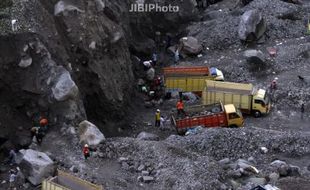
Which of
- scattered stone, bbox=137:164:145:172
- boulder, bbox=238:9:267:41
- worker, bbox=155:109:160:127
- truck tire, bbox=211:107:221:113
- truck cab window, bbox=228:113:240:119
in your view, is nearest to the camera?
scattered stone, bbox=137:164:145:172

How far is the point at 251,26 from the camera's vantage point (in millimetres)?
45594

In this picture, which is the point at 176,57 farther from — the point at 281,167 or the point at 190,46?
the point at 281,167

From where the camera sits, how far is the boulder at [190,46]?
4534 cm

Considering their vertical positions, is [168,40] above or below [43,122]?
above

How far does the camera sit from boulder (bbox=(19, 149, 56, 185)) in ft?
86.3

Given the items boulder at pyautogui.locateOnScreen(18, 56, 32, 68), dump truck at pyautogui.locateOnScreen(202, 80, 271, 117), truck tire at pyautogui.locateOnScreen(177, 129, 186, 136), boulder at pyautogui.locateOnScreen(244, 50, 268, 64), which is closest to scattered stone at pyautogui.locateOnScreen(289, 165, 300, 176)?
truck tire at pyautogui.locateOnScreen(177, 129, 186, 136)

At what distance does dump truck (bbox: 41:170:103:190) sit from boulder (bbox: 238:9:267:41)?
24.6 meters

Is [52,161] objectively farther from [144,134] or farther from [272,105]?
[272,105]

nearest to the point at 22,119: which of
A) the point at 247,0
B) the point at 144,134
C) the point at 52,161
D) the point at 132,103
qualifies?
the point at 52,161

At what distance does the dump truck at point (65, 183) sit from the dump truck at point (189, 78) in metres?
16.3

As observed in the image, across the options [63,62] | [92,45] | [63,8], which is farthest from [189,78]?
[63,62]

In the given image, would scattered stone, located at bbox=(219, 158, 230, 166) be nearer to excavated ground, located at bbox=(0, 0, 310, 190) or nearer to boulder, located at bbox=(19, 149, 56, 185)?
excavated ground, located at bbox=(0, 0, 310, 190)

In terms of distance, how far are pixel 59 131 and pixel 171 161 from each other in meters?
6.42

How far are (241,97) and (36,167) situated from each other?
15695mm
